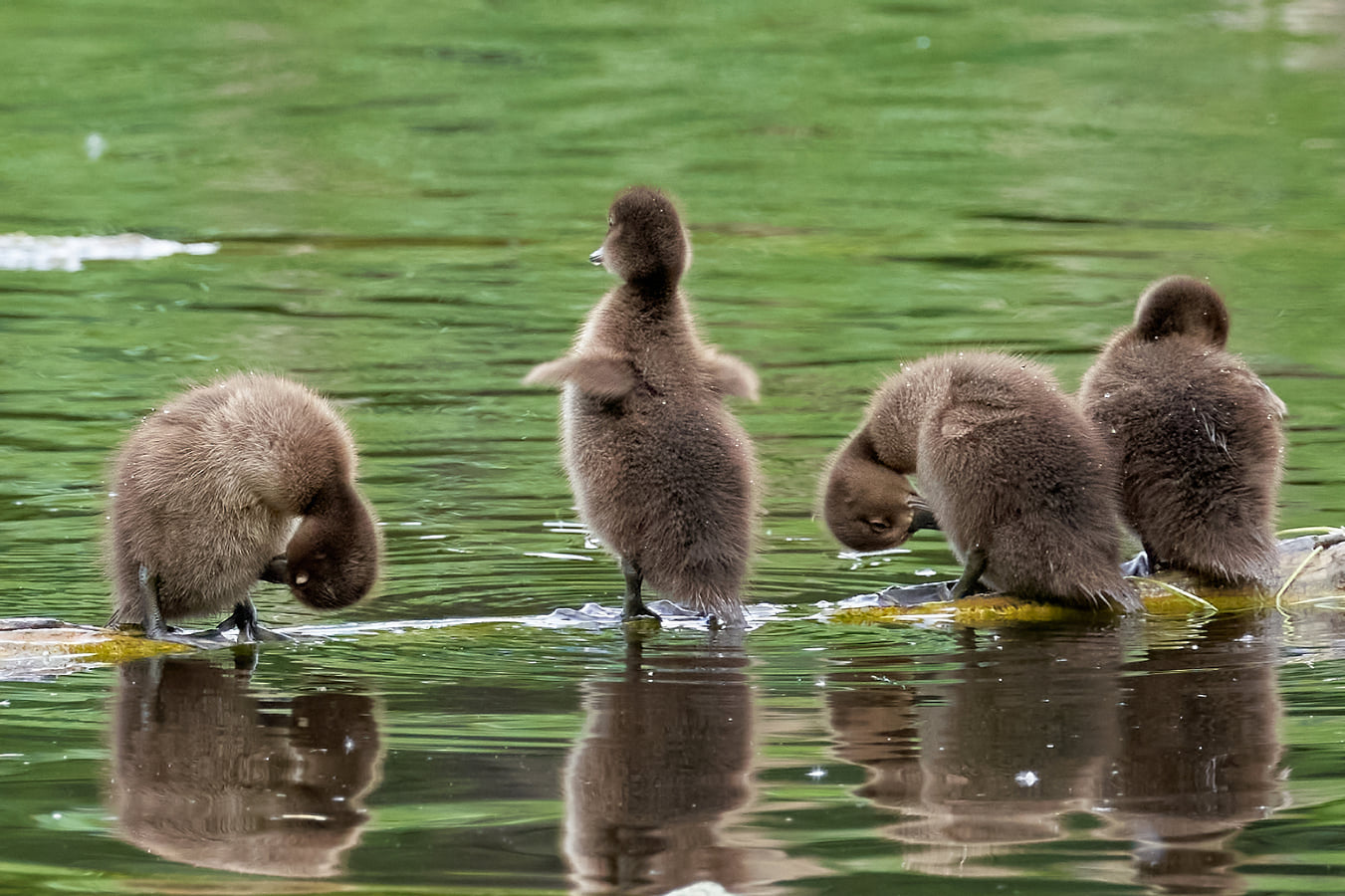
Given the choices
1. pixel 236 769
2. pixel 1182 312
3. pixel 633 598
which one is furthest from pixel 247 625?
pixel 1182 312

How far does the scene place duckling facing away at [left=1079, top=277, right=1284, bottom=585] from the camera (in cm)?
752

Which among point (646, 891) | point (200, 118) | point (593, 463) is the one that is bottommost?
point (646, 891)

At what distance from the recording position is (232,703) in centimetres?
629

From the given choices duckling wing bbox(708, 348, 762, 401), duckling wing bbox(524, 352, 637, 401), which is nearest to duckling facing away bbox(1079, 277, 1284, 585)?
duckling wing bbox(708, 348, 762, 401)

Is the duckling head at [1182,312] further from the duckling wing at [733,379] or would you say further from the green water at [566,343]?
the duckling wing at [733,379]

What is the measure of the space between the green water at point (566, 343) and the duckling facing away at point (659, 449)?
12.4 inches

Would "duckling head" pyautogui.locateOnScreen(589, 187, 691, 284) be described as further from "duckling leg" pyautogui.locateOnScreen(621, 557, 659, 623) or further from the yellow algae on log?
the yellow algae on log

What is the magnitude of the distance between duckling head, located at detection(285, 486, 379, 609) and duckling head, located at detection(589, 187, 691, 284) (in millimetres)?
1420

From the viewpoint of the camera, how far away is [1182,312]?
7762 millimetres

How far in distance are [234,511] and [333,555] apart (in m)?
0.35

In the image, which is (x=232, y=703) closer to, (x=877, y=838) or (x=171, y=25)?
(x=877, y=838)

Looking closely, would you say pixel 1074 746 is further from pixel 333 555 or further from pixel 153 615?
pixel 153 615

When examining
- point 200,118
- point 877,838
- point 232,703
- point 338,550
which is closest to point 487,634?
point 338,550

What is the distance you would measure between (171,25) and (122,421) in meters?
15.9
